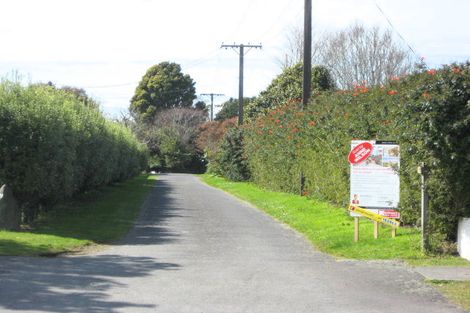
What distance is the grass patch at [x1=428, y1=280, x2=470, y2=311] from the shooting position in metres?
8.59

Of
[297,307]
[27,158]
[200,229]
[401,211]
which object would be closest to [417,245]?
[401,211]

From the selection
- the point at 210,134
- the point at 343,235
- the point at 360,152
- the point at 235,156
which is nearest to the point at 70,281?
the point at 360,152

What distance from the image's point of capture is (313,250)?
14055mm

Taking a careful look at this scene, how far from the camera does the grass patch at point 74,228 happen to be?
13.5 meters

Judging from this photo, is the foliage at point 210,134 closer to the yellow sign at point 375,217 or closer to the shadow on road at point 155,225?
the shadow on road at point 155,225

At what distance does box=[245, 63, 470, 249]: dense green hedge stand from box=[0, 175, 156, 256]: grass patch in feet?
20.4

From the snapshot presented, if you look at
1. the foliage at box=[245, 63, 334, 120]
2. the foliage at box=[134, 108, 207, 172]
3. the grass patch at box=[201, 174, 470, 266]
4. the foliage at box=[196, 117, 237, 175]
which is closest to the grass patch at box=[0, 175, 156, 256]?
the grass patch at box=[201, 174, 470, 266]

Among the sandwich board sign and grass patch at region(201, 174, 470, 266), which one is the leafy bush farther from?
the sandwich board sign

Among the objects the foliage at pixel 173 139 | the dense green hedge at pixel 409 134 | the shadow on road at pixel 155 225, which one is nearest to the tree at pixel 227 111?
the foliage at pixel 173 139

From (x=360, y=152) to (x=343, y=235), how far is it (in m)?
2.24

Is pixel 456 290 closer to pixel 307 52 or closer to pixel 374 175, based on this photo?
pixel 374 175

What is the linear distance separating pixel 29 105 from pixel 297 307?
464 inches

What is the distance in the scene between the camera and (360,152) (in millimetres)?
13992

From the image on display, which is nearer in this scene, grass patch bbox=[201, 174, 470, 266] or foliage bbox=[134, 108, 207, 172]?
grass patch bbox=[201, 174, 470, 266]
